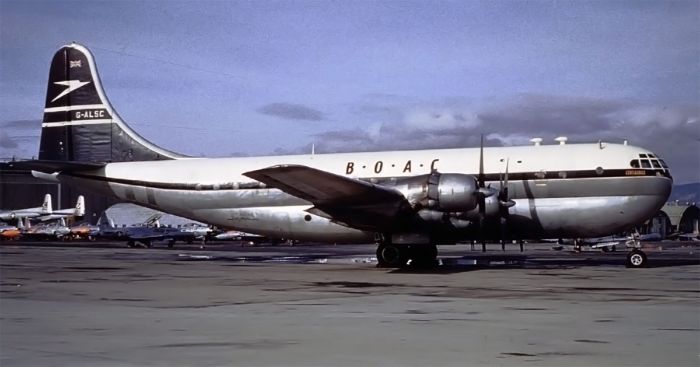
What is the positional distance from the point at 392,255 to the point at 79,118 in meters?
15.5

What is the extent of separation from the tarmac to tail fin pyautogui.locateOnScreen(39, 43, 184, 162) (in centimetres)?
1221

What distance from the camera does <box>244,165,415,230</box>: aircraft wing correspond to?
22578 mm

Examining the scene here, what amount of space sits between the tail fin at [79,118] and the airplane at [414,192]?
1765 mm

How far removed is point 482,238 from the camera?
24766 mm

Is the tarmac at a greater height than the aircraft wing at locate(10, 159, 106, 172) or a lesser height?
lesser

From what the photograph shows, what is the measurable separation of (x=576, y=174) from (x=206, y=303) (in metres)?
14.5

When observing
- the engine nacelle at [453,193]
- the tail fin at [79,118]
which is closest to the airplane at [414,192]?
the engine nacelle at [453,193]

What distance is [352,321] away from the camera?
11.3 meters

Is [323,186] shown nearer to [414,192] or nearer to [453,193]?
[414,192]

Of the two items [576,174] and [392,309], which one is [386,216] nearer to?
[576,174]

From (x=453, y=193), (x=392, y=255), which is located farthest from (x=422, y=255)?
(x=453, y=193)

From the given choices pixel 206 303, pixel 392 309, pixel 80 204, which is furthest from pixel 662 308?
pixel 80 204

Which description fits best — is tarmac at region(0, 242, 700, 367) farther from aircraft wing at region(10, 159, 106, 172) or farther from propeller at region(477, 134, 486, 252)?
aircraft wing at region(10, 159, 106, 172)

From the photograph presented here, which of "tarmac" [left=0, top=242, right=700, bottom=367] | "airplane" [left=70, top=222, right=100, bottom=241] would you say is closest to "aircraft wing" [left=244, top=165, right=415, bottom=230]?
"tarmac" [left=0, top=242, right=700, bottom=367]
